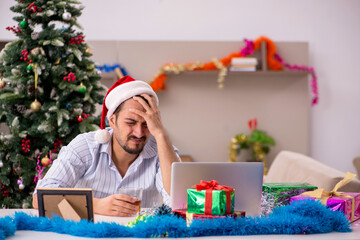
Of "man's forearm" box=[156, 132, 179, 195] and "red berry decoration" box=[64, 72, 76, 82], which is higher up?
"red berry decoration" box=[64, 72, 76, 82]

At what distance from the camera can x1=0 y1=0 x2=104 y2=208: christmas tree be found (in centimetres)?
288

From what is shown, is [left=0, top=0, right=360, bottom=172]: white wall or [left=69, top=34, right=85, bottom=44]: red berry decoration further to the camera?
[left=0, top=0, right=360, bottom=172]: white wall

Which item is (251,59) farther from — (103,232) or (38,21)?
(103,232)

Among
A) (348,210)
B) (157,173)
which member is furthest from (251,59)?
(348,210)

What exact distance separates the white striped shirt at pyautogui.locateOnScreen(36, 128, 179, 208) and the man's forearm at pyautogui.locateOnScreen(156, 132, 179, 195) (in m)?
0.08

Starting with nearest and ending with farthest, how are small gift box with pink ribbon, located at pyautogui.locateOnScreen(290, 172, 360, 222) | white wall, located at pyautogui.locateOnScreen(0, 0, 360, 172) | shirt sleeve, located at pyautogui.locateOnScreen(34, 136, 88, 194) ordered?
small gift box with pink ribbon, located at pyautogui.locateOnScreen(290, 172, 360, 222) → shirt sleeve, located at pyautogui.locateOnScreen(34, 136, 88, 194) → white wall, located at pyautogui.locateOnScreen(0, 0, 360, 172)

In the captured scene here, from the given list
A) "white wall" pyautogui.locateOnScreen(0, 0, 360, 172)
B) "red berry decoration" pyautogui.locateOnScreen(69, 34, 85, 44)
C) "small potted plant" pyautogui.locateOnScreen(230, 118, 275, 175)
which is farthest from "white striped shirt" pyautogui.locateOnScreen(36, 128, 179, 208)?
"white wall" pyautogui.locateOnScreen(0, 0, 360, 172)

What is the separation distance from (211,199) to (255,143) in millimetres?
3841

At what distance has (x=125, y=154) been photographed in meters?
2.30

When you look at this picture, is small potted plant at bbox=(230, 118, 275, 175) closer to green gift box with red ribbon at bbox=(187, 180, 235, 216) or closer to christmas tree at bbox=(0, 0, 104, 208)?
christmas tree at bbox=(0, 0, 104, 208)

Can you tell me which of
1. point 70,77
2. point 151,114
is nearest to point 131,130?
point 151,114

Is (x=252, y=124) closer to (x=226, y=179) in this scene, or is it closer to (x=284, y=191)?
(x=284, y=191)

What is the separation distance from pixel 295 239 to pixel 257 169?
302mm

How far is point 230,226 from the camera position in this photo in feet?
4.66
